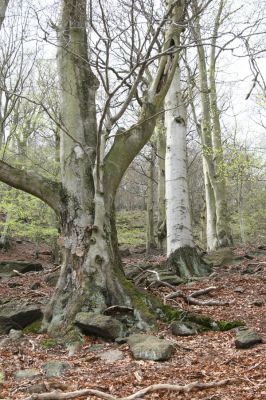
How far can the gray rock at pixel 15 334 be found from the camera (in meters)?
5.33

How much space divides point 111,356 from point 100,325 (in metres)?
0.57

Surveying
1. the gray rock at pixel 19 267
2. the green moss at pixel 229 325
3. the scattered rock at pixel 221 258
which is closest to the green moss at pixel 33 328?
the green moss at pixel 229 325

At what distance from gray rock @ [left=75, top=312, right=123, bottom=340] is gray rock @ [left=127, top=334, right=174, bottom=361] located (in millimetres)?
433

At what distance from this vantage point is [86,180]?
20.0 ft

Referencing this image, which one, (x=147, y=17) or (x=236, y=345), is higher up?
(x=147, y=17)

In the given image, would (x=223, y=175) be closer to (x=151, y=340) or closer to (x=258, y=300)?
(x=258, y=300)

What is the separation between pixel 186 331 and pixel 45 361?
5.85 ft

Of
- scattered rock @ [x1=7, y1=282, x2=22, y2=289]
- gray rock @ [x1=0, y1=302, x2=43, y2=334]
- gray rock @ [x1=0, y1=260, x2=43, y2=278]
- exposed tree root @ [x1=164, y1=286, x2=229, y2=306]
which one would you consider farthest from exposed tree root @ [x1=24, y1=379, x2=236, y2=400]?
gray rock @ [x1=0, y1=260, x2=43, y2=278]

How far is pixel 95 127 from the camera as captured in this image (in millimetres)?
6590

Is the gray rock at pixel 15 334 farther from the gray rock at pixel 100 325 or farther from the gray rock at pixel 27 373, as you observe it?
the gray rock at pixel 27 373

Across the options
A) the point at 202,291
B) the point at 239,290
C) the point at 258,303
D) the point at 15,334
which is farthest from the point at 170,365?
the point at 239,290

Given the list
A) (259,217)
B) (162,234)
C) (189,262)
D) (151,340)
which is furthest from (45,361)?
(259,217)

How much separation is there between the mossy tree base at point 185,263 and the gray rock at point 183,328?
3112 millimetres

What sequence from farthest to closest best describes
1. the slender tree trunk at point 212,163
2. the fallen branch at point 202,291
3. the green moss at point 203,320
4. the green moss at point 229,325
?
the slender tree trunk at point 212,163 → the fallen branch at point 202,291 → the green moss at point 203,320 → the green moss at point 229,325
